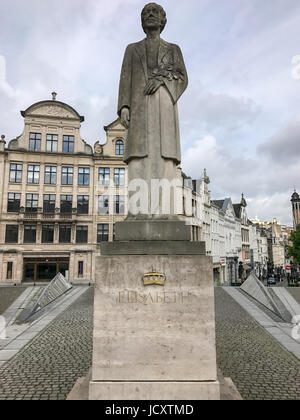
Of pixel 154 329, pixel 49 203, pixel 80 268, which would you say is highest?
pixel 49 203

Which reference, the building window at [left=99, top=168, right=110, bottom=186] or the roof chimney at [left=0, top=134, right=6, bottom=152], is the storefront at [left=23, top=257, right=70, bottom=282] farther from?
the roof chimney at [left=0, top=134, right=6, bottom=152]

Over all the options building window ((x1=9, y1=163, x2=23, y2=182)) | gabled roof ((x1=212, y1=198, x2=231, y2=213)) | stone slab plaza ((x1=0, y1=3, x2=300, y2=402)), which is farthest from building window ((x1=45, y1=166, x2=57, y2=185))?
gabled roof ((x1=212, y1=198, x2=231, y2=213))

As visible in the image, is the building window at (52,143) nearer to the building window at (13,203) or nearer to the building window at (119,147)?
the building window at (13,203)

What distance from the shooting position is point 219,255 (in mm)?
52219

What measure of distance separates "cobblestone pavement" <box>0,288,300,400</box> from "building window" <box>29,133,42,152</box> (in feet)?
92.2

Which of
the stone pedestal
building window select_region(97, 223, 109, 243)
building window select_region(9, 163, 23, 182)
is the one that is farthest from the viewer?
building window select_region(97, 223, 109, 243)

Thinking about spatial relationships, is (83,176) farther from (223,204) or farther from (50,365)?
(223,204)

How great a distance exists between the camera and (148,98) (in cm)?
541

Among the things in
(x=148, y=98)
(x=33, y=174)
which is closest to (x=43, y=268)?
(x=33, y=174)

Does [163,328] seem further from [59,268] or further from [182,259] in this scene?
[59,268]

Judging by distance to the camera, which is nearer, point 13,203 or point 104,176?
point 13,203

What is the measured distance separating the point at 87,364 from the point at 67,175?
101ft

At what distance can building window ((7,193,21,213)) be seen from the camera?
33875mm

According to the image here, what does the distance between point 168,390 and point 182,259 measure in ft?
5.91
